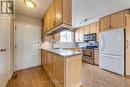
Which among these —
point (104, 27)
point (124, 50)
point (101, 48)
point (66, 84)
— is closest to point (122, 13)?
point (104, 27)

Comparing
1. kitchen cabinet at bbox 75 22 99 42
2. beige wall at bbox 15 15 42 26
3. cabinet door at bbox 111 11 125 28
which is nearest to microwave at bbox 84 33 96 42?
kitchen cabinet at bbox 75 22 99 42

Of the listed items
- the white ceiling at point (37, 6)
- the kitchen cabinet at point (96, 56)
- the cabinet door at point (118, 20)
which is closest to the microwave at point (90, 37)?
the kitchen cabinet at point (96, 56)

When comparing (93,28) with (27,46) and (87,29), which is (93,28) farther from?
(27,46)

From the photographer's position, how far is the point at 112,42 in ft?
13.0

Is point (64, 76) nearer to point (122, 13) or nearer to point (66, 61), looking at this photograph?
point (66, 61)

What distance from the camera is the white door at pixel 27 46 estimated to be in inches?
169

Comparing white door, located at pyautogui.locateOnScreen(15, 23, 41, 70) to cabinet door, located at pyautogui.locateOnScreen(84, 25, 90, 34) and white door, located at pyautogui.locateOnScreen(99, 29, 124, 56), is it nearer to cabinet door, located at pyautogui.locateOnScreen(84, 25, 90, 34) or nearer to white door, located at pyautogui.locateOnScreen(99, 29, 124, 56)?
cabinet door, located at pyautogui.locateOnScreen(84, 25, 90, 34)

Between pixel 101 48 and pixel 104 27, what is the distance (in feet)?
2.85

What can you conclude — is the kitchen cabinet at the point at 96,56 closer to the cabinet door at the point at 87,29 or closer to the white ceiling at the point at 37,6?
the cabinet door at the point at 87,29

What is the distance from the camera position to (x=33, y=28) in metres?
4.86

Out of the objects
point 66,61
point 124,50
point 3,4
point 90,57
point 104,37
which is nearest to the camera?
point 66,61

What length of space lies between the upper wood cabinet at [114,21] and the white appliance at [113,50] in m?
0.19

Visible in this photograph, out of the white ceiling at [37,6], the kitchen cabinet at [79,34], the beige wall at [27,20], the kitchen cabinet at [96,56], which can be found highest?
the white ceiling at [37,6]

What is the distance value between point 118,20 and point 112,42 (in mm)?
792
